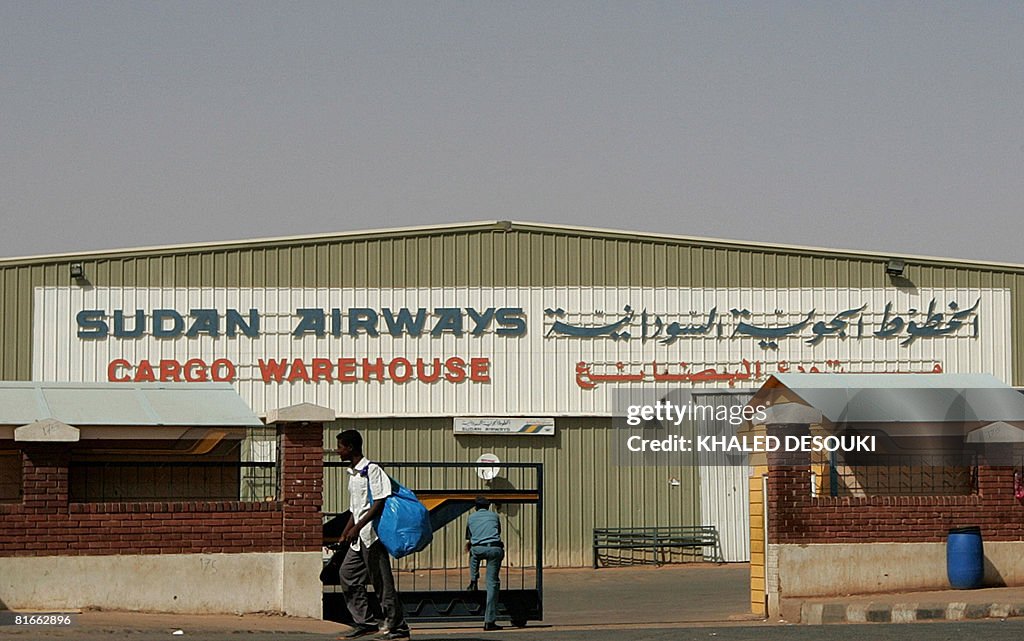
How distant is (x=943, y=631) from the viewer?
14742 mm

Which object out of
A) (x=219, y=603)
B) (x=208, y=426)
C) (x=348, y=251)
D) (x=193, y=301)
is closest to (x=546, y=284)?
(x=348, y=251)

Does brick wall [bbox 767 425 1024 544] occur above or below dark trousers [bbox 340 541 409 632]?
above

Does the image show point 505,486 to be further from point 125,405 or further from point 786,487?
point 125,405

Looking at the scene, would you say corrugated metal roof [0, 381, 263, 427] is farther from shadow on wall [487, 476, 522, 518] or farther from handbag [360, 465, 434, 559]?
shadow on wall [487, 476, 522, 518]

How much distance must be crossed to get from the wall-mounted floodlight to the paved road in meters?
16.3

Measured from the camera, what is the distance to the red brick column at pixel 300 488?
54.5 ft

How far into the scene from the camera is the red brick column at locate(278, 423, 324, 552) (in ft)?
54.5

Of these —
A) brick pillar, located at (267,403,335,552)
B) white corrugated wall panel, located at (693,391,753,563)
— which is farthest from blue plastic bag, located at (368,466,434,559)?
white corrugated wall panel, located at (693,391,753,563)

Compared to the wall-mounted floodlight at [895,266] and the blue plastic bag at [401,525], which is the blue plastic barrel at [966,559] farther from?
the wall-mounted floodlight at [895,266]

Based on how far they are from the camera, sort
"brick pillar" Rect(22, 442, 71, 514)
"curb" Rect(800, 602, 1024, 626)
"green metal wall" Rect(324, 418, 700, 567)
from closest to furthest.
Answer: "brick pillar" Rect(22, 442, 71, 514) < "curb" Rect(800, 602, 1024, 626) < "green metal wall" Rect(324, 418, 700, 567)

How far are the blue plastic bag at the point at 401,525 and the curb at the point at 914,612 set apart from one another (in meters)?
6.15

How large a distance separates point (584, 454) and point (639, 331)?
2.73m

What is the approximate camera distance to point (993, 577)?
19172mm

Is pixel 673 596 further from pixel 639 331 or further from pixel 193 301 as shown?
pixel 193 301
